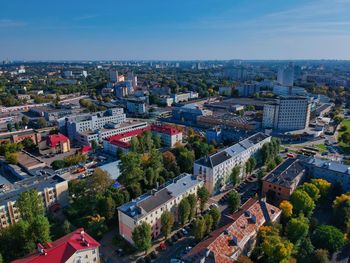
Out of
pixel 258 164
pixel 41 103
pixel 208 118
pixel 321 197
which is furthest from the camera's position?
pixel 41 103

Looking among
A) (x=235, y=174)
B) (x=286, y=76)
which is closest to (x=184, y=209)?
(x=235, y=174)

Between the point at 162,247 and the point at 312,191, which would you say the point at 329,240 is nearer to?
the point at 312,191

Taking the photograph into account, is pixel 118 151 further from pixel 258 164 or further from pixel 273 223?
pixel 273 223

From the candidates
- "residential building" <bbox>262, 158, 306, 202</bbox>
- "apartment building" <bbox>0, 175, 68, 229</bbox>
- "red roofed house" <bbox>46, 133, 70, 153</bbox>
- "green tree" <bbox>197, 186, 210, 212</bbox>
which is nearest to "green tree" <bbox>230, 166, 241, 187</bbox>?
"residential building" <bbox>262, 158, 306, 202</bbox>

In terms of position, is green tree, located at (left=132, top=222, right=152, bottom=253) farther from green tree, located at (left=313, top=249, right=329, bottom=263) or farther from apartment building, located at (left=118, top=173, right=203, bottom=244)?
green tree, located at (left=313, top=249, right=329, bottom=263)

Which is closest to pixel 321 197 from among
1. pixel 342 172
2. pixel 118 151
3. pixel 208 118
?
pixel 342 172

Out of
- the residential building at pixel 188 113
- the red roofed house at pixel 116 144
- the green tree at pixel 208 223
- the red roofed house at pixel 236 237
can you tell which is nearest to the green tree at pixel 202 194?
the green tree at pixel 208 223
